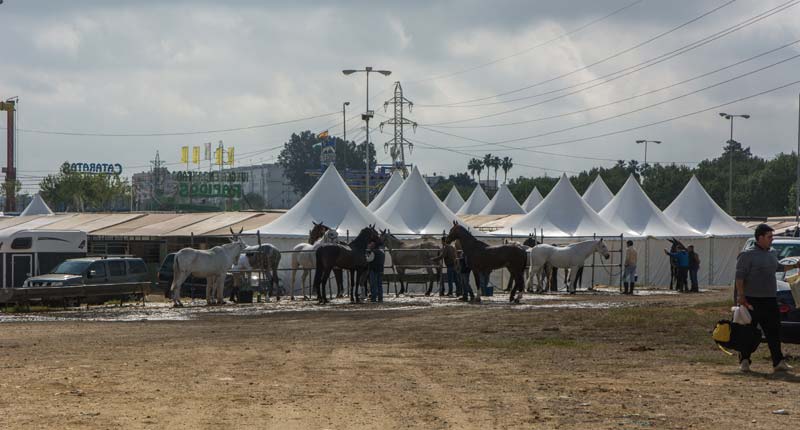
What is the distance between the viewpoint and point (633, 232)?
47625mm

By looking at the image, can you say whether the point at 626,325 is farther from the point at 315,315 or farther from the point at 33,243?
the point at 33,243

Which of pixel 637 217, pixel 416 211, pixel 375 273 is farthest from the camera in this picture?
pixel 637 217

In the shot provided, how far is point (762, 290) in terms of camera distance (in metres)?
13.9

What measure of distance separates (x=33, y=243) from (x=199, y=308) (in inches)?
312

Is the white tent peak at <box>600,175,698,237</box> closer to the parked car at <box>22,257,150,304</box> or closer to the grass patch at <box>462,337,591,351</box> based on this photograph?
the parked car at <box>22,257,150,304</box>

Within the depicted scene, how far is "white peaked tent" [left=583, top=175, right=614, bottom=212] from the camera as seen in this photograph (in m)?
67.1

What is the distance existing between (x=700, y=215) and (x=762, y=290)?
39284 millimetres

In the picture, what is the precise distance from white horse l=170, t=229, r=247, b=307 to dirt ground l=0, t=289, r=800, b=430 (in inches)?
228

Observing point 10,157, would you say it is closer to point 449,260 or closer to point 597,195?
point 597,195

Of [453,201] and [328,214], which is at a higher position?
[453,201]

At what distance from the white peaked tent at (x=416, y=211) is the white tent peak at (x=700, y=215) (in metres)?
12.7

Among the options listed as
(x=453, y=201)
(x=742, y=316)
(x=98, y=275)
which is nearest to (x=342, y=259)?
(x=98, y=275)

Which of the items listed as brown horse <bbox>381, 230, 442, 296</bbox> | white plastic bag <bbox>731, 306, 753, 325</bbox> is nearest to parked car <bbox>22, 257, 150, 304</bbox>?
brown horse <bbox>381, 230, 442, 296</bbox>

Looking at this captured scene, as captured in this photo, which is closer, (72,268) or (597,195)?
(72,268)
